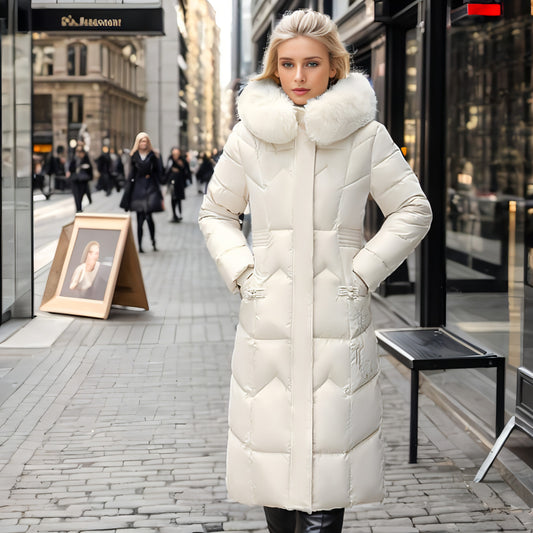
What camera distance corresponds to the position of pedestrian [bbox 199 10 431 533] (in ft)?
10.1

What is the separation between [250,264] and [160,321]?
20.6 ft

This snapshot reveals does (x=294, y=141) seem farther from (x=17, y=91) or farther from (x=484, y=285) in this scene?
(x=484, y=285)

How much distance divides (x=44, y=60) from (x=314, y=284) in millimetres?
75180

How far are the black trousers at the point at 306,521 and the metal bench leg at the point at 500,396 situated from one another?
197cm

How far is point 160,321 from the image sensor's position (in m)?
9.37

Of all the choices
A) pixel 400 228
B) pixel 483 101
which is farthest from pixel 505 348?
pixel 483 101

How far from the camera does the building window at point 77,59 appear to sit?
72938 mm

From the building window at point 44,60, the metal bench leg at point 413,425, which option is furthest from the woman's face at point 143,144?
the building window at point 44,60

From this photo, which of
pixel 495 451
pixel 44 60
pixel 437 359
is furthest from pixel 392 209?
pixel 44 60

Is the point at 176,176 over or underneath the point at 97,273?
over

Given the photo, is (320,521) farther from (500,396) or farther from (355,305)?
(500,396)

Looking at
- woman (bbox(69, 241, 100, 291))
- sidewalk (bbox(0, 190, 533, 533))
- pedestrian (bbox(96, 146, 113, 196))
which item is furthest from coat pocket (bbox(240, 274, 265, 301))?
pedestrian (bbox(96, 146, 113, 196))

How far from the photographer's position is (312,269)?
3.07 m

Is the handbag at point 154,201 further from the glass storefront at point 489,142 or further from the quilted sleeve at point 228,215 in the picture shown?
the quilted sleeve at point 228,215
